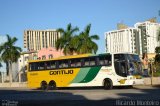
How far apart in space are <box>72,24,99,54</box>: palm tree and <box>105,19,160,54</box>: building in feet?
125

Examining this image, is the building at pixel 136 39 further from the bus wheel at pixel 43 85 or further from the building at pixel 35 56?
the bus wheel at pixel 43 85

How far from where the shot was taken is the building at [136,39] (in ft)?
376

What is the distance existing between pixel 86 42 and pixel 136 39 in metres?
71.5

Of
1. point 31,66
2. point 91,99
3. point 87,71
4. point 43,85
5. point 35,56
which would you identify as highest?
point 35,56

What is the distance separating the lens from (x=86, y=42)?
2399 inches

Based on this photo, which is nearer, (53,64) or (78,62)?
(78,62)

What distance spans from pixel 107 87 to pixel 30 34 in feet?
525

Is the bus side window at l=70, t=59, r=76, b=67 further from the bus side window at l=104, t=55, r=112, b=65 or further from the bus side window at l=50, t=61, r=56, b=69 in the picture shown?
the bus side window at l=104, t=55, r=112, b=65

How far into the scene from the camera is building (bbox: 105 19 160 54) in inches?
4518

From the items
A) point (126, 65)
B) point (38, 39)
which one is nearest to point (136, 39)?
point (38, 39)

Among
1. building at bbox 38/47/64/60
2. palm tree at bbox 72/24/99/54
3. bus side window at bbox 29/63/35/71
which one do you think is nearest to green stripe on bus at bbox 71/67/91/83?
bus side window at bbox 29/63/35/71

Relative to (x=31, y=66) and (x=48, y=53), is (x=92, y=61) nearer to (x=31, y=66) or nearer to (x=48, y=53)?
(x=31, y=66)

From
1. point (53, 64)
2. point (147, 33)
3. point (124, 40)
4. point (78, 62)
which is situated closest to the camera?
point (78, 62)

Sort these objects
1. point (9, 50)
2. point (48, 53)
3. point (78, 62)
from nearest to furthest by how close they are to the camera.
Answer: point (78, 62)
point (9, 50)
point (48, 53)
